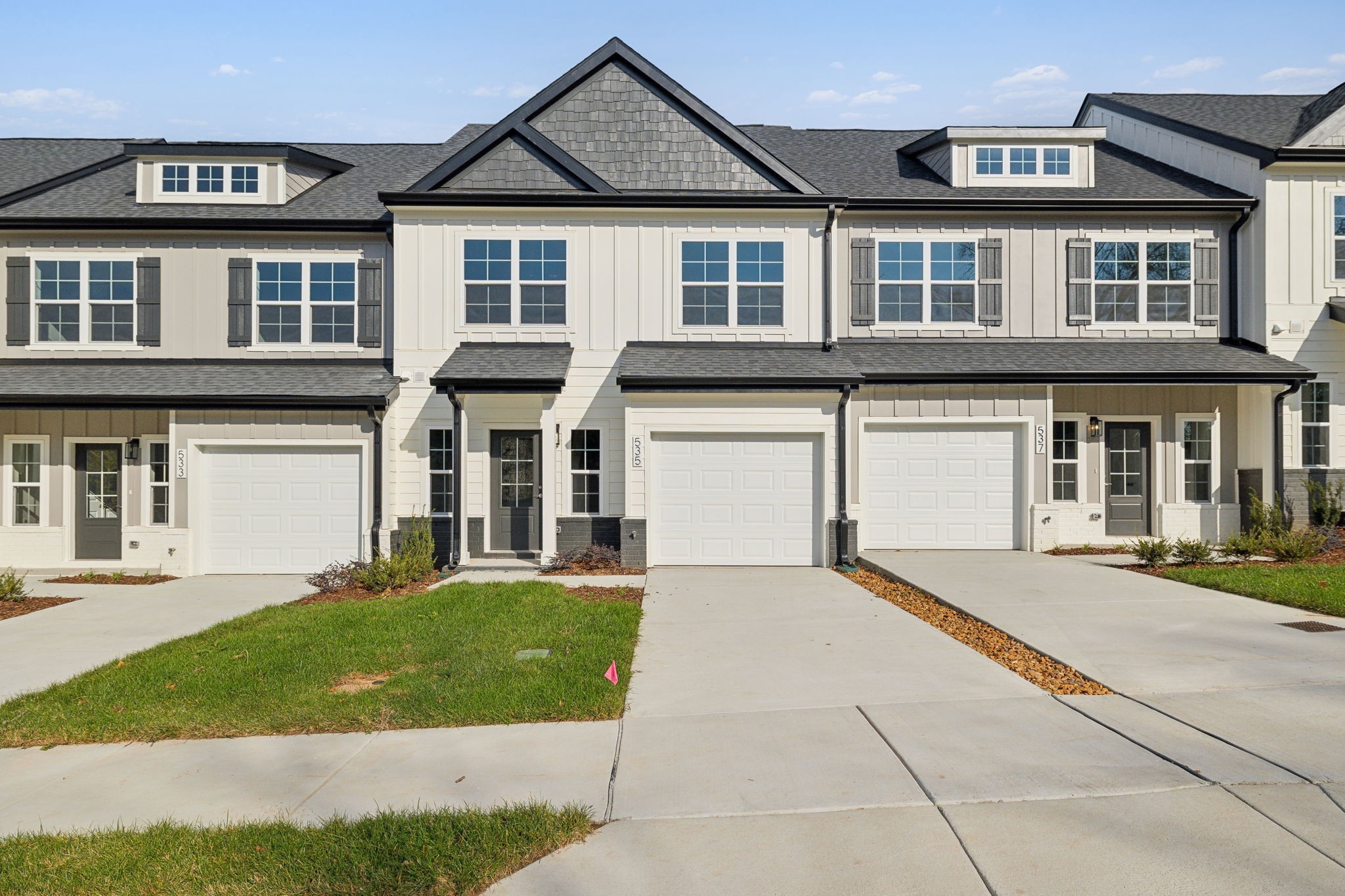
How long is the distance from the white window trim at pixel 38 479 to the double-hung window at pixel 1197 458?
2017 centimetres

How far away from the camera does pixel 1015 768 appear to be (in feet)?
16.5

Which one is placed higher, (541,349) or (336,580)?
(541,349)

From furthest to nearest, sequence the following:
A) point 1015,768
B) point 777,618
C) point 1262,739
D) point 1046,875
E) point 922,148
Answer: point 922,148 → point 777,618 → point 1262,739 → point 1015,768 → point 1046,875

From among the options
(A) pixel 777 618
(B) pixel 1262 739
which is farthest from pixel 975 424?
(B) pixel 1262 739

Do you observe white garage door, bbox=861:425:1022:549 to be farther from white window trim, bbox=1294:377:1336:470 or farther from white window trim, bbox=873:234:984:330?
white window trim, bbox=1294:377:1336:470

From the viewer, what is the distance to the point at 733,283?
14875 millimetres

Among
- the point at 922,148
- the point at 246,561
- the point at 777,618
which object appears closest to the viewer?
the point at 777,618

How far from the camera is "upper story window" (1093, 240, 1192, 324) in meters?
15.8

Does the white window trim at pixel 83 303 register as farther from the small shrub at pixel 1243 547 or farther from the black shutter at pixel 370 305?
the small shrub at pixel 1243 547

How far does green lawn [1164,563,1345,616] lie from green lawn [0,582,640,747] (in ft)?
24.0

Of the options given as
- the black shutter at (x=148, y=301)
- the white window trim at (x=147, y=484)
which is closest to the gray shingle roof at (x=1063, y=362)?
the black shutter at (x=148, y=301)

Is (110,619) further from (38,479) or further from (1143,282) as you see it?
(1143,282)

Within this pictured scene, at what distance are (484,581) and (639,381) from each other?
3.78 m

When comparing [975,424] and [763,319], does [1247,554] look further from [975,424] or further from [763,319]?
[763,319]
